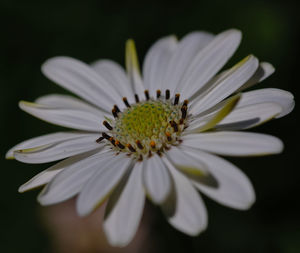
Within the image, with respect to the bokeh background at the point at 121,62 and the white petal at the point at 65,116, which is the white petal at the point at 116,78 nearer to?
the white petal at the point at 65,116

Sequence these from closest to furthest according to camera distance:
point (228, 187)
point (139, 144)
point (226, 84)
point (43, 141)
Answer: point (228, 187) < point (139, 144) < point (226, 84) < point (43, 141)

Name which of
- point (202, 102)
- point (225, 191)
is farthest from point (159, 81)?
point (225, 191)

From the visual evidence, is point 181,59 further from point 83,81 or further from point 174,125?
point 83,81

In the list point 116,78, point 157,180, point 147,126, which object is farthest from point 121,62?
point 157,180

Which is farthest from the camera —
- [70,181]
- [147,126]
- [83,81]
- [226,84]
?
[83,81]

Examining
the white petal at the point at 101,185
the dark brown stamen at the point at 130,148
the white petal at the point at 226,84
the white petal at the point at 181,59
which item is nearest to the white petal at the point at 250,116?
the white petal at the point at 226,84

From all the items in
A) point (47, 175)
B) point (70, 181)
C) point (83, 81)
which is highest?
point (83, 81)
